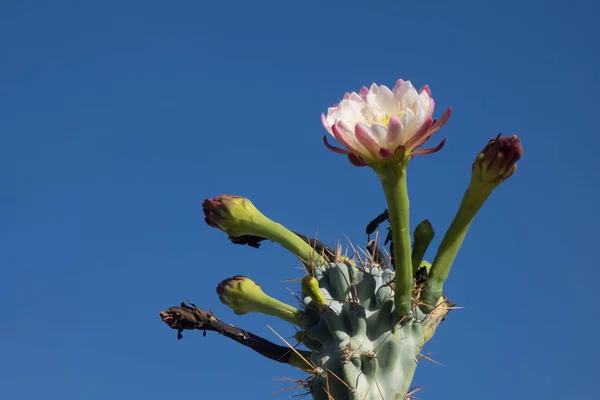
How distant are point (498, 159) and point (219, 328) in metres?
1.80

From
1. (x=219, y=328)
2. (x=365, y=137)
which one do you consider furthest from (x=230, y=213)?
(x=365, y=137)

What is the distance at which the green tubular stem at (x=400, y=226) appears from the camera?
4.28 m

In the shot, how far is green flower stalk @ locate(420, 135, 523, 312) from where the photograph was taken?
438 cm

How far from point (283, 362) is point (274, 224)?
29.6 inches

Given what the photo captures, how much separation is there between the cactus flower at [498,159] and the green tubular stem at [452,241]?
0.20ft

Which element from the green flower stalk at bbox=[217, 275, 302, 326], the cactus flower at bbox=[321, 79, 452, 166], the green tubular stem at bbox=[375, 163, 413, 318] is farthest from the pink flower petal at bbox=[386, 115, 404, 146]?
the green flower stalk at bbox=[217, 275, 302, 326]

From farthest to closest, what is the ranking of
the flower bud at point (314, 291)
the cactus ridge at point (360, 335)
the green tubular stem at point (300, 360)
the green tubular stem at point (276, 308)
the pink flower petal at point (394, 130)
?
the green tubular stem at point (276, 308)
the green tubular stem at point (300, 360)
the flower bud at point (314, 291)
the cactus ridge at point (360, 335)
the pink flower petal at point (394, 130)

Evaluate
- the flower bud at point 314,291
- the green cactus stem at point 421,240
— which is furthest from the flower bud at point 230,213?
the green cactus stem at point 421,240

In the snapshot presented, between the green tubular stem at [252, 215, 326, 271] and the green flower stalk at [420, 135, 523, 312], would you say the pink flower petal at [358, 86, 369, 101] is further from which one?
the green tubular stem at [252, 215, 326, 271]

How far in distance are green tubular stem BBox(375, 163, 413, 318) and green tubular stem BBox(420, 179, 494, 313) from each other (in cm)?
19

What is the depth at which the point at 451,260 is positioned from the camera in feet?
15.3

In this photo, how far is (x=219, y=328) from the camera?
5.08 meters

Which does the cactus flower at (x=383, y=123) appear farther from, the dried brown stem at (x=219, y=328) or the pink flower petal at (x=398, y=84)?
the dried brown stem at (x=219, y=328)

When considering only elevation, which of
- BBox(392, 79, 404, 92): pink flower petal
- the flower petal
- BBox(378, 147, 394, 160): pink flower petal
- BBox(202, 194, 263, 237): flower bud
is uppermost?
BBox(392, 79, 404, 92): pink flower petal
